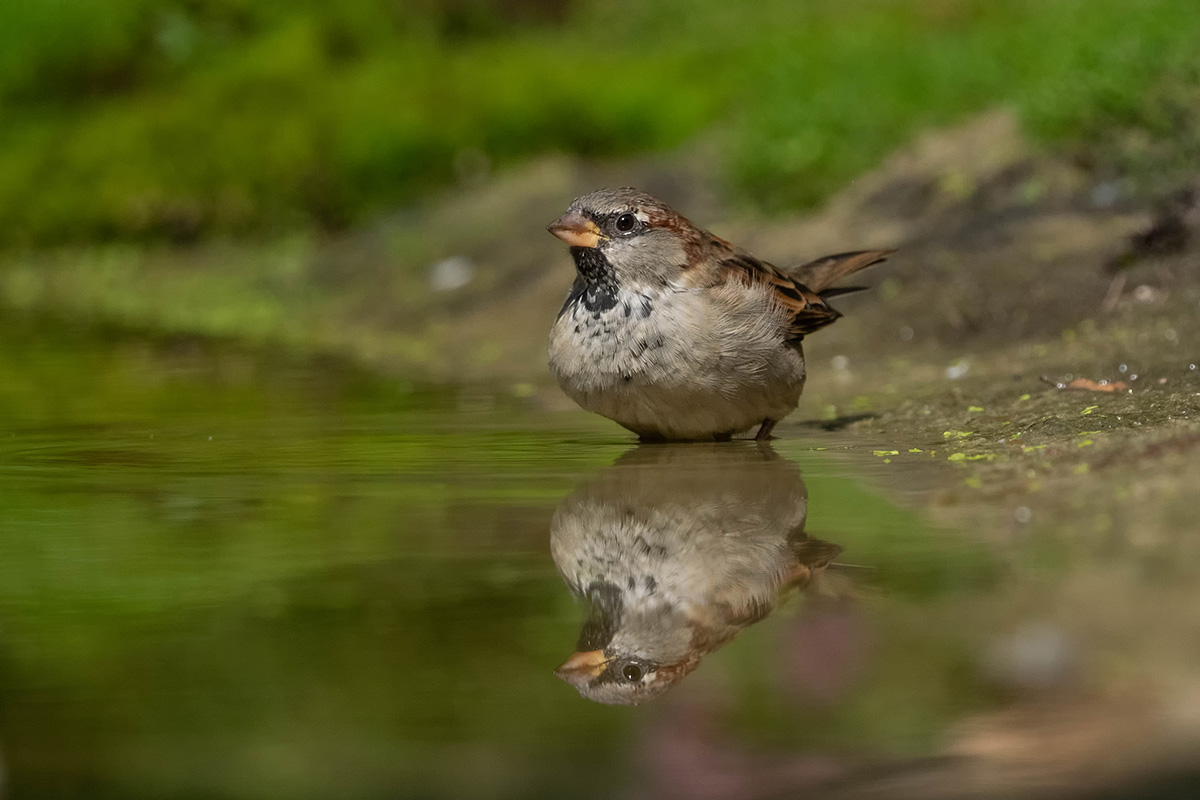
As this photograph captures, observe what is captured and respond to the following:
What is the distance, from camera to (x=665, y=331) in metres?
5.55

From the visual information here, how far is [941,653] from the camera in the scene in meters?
3.08

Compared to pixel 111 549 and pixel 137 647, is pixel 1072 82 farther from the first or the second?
pixel 137 647

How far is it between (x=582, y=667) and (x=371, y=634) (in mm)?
502

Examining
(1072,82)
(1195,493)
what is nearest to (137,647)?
(1195,493)

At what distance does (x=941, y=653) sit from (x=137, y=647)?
1610 millimetres

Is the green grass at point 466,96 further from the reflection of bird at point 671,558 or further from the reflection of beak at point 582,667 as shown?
the reflection of beak at point 582,667

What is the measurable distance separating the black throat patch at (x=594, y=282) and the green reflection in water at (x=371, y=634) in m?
0.54

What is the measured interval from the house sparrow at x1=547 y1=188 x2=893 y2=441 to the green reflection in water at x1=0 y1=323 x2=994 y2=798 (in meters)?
0.27

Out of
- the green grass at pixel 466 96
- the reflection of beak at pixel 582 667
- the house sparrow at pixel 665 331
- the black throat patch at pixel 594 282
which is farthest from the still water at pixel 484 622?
the green grass at pixel 466 96

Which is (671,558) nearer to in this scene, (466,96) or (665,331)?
(665,331)

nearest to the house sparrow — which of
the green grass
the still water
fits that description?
the still water

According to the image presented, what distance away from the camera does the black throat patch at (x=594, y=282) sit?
18.7ft

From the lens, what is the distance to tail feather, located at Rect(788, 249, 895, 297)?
6.93 m

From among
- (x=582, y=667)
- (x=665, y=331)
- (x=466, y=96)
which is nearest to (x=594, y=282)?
(x=665, y=331)
